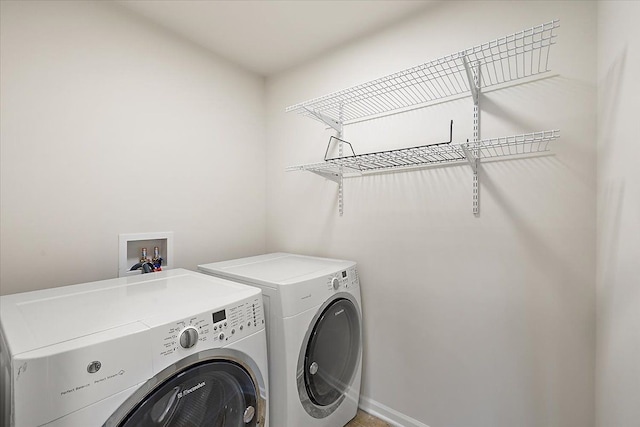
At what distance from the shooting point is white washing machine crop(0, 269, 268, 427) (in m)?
0.67

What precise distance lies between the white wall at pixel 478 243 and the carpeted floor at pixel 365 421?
0.21 ft

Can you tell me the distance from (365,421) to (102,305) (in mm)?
1577

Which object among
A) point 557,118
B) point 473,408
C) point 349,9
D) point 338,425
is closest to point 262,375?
point 338,425

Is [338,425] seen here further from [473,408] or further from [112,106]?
[112,106]

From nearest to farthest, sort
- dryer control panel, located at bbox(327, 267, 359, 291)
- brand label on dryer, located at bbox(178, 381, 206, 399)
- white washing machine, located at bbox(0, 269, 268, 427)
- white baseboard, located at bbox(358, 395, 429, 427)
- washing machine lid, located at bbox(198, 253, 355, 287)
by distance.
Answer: white washing machine, located at bbox(0, 269, 268, 427), brand label on dryer, located at bbox(178, 381, 206, 399), washing machine lid, located at bbox(198, 253, 355, 287), dryer control panel, located at bbox(327, 267, 359, 291), white baseboard, located at bbox(358, 395, 429, 427)

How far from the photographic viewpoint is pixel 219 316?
3.28 feet

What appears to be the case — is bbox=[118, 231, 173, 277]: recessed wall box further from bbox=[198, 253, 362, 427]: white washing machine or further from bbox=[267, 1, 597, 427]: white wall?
bbox=[267, 1, 597, 427]: white wall

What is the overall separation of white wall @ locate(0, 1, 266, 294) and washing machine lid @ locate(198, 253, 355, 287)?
0.39 metres

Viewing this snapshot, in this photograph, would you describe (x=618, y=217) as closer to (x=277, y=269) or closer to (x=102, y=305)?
(x=277, y=269)

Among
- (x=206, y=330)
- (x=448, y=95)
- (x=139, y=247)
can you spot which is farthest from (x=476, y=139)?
(x=139, y=247)

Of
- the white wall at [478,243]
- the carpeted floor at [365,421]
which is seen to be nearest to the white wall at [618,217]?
the white wall at [478,243]

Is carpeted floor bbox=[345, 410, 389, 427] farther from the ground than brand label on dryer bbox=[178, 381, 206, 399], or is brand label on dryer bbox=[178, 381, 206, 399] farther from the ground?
brand label on dryer bbox=[178, 381, 206, 399]

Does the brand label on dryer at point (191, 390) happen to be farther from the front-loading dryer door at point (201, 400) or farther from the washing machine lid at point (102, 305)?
the washing machine lid at point (102, 305)

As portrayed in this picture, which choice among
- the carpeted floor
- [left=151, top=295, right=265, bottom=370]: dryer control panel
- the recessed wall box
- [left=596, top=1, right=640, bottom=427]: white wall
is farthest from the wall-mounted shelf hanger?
the carpeted floor
